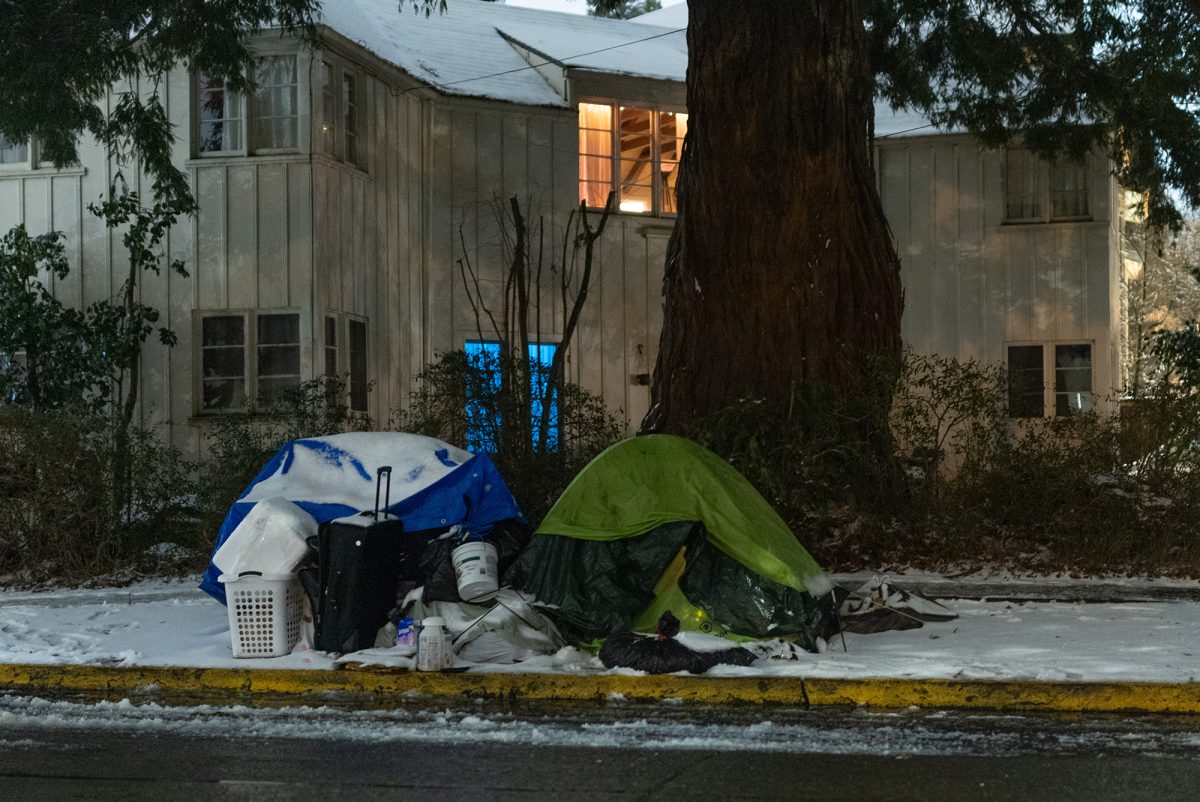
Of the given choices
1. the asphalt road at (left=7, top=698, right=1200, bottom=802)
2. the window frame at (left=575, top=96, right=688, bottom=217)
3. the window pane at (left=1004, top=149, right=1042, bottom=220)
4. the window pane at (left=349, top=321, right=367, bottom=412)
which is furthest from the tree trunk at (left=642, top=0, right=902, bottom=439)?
the window pane at (left=1004, top=149, right=1042, bottom=220)

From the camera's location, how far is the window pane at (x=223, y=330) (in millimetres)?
17391

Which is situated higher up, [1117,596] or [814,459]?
[814,459]

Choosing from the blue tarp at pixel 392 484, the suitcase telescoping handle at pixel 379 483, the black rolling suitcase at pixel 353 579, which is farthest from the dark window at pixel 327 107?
the black rolling suitcase at pixel 353 579

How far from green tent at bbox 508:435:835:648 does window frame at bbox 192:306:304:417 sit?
9.13 meters

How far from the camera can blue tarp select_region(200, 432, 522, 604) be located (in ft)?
29.3

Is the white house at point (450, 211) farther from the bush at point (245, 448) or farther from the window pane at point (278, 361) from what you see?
the bush at point (245, 448)

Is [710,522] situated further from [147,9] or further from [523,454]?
[147,9]

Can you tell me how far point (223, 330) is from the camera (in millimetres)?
17453

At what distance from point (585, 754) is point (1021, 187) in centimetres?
1820

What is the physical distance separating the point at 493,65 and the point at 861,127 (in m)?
9.92

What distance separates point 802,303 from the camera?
39.6 ft

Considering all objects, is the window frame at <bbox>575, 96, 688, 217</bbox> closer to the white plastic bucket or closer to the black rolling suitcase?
the white plastic bucket

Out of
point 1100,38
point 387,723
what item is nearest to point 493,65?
point 1100,38

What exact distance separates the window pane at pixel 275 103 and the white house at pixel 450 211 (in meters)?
0.02
